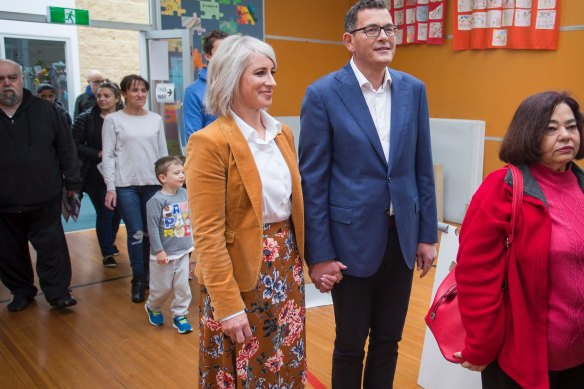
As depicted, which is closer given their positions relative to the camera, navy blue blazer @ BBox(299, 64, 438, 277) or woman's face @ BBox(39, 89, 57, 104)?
navy blue blazer @ BBox(299, 64, 438, 277)

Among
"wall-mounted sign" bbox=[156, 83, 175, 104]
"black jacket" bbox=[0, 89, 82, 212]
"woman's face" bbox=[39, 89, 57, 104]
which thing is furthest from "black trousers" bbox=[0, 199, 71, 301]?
"woman's face" bbox=[39, 89, 57, 104]

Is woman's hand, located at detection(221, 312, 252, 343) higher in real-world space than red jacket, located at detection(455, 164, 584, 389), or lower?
lower

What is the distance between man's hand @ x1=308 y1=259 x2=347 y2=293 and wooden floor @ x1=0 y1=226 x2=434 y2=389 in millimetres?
1016

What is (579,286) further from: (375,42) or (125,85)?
(125,85)

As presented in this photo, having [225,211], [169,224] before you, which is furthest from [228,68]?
[169,224]

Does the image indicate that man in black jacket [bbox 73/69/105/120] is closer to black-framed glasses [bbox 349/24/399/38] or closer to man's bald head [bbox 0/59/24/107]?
man's bald head [bbox 0/59/24/107]

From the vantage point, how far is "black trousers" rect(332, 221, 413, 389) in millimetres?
1901

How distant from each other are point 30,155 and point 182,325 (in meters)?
1.41

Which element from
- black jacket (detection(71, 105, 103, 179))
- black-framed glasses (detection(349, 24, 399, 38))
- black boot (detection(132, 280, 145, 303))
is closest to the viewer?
black-framed glasses (detection(349, 24, 399, 38))

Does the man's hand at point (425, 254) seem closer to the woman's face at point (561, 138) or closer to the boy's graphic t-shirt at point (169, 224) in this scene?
the woman's face at point (561, 138)

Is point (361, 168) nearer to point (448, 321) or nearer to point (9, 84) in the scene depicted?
point (448, 321)

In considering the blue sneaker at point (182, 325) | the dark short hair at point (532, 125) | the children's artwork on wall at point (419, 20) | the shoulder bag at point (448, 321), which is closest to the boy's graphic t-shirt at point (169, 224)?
the blue sneaker at point (182, 325)

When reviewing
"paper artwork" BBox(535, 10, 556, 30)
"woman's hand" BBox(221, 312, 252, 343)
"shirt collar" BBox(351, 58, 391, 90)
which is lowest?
"woman's hand" BBox(221, 312, 252, 343)

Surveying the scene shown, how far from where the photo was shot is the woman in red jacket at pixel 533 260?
1385 millimetres
